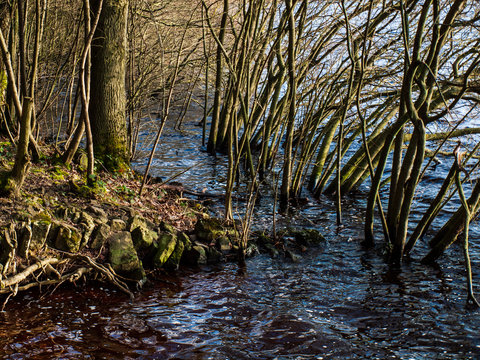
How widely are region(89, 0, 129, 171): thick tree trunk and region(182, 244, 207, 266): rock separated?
2.34 metres

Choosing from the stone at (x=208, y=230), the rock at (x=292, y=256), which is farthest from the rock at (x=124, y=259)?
the rock at (x=292, y=256)

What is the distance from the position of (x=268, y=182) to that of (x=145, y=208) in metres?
4.40

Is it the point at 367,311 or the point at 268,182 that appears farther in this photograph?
the point at 268,182

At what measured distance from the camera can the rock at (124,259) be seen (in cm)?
546

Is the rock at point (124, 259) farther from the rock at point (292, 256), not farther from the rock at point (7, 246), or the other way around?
the rock at point (292, 256)

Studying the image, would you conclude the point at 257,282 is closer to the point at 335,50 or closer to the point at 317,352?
the point at 317,352

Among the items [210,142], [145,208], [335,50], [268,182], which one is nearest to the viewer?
[145,208]

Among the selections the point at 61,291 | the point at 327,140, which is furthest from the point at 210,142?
the point at 61,291

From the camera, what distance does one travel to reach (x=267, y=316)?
4906 millimetres

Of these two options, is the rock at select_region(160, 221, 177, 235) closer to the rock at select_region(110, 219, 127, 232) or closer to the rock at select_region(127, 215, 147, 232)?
the rock at select_region(127, 215, 147, 232)

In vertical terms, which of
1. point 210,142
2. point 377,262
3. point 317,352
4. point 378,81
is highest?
point 378,81

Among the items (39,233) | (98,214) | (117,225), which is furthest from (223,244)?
(39,233)

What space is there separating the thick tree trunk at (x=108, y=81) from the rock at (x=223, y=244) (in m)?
2.34

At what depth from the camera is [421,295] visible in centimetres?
546
